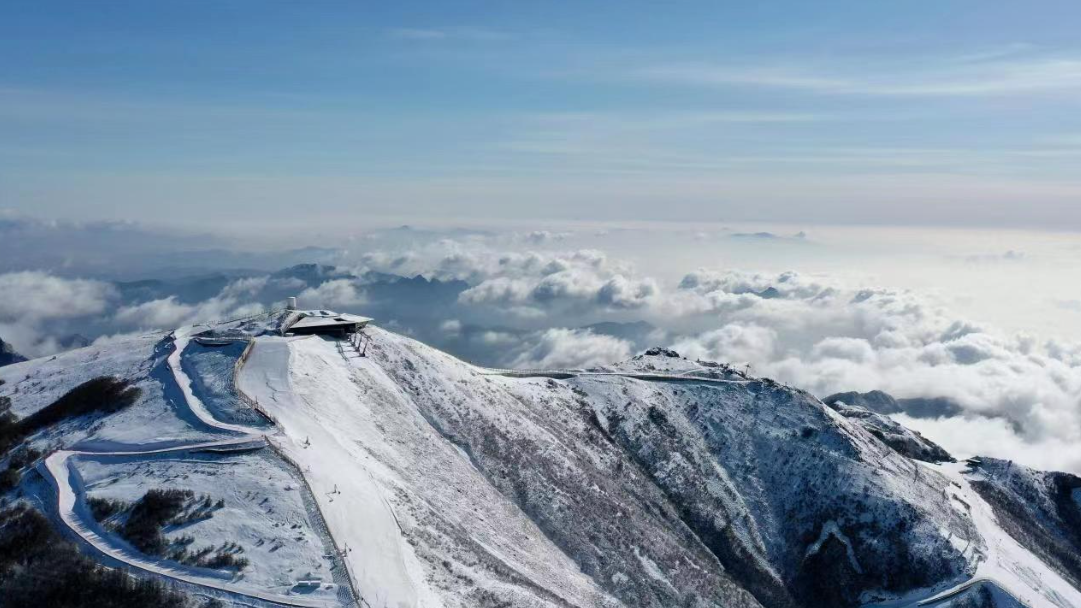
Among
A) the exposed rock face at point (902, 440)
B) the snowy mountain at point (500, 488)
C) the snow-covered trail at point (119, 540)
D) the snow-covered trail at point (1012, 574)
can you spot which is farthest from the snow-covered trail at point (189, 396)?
the exposed rock face at point (902, 440)

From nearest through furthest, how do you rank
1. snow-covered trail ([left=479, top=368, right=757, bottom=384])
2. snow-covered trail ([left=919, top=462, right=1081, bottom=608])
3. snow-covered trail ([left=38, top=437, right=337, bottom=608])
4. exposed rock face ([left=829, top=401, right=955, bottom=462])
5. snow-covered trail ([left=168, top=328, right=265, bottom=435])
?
snow-covered trail ([left=38, top=437, right=337, bottom=608]), snow-covered trail ([left=168, top=328, right=265, bottom=435]), snow-covered trail ([left=919, top=462, right=1081, bottom=608]), snow-covered trail ([left=479, top=368, right=757, bottom=384]), exposed rock face ([left=829, top=401, right=955, bottom=462])

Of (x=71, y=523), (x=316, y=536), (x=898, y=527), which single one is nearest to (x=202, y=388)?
(x=71, y=523)

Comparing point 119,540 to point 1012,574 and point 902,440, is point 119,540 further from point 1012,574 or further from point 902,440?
point 902,440

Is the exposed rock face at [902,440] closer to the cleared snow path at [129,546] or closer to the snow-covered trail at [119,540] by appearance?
the cleared snow path at [129,546]

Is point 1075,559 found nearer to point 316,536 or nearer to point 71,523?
point 316,536

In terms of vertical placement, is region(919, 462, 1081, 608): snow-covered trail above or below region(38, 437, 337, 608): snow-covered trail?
below

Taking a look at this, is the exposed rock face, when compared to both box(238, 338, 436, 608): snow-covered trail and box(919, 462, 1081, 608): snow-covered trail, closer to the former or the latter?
box(919, 462, 1081, 608): snow-covered trail

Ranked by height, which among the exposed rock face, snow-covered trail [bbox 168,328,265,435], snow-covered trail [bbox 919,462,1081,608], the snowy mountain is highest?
snow-covered trail [bbox 168,328,265,435]

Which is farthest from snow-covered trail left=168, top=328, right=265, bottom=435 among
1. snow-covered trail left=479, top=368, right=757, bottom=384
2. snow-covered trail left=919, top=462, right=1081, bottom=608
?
snow-covered trail left=919, top=462, right=1081, bottom=608
